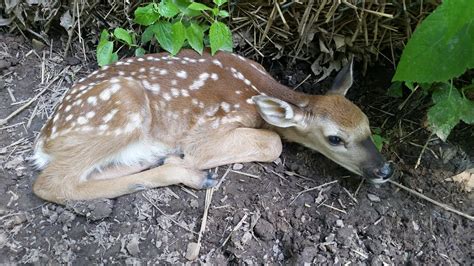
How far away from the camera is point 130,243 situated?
2.62m

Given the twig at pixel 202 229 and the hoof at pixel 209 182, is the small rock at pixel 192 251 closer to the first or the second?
the twig at pixel 202 229

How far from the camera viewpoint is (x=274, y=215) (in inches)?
110

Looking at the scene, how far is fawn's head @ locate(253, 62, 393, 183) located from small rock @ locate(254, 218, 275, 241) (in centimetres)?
63

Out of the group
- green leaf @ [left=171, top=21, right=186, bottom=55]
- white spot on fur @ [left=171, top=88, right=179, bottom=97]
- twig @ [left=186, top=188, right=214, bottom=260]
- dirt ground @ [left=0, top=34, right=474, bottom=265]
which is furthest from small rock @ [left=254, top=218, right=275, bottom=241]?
green leaf @ [left=171, top=21, right=186, bottom=55]

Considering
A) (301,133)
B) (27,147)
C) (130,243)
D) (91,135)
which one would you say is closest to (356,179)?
(301,133)

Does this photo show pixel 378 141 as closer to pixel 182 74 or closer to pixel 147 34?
pixel 182 74

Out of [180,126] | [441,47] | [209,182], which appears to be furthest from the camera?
[180,126]

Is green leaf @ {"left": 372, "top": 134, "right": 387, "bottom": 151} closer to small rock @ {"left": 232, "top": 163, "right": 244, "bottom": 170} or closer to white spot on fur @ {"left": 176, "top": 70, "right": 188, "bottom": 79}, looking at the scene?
small rock @ {"left": 232, "top": 163, "right": 244, "bottom": 170}

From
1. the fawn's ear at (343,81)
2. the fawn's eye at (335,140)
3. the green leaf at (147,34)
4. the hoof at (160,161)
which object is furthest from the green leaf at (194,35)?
the fawn's eye at (335,140)

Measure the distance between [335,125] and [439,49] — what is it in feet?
2.74

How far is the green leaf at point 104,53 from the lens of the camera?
10.9ft

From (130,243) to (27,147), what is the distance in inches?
40.0

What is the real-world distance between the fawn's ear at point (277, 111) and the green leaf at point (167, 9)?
2.33 feet

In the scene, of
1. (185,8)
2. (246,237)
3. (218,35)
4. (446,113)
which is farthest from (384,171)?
(185,8)
